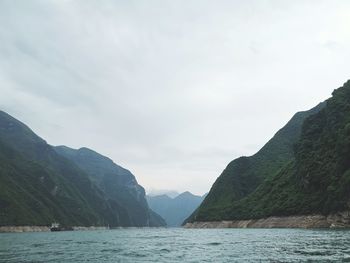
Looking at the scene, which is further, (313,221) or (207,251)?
(313,221)

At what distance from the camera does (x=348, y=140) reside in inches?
6211

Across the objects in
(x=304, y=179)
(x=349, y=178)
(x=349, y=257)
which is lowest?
(x=349, y=257)

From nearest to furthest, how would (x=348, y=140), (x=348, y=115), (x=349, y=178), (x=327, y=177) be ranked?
(x=349, y=178) → (x=348, y=140) → (x=327, y=177) → (x=348, y=115)

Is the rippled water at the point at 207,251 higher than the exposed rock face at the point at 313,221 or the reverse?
the reverse

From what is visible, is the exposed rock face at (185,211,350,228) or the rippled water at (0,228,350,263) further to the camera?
the exposed rock face at (185,211,350,228)

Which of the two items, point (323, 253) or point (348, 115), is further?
point (348, 115)

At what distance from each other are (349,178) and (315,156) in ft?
165

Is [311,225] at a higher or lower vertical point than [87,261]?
higher

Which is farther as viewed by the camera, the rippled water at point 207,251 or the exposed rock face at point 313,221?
the exposed rock face at point 313,221

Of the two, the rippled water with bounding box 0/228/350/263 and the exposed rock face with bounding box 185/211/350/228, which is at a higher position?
the exposed rock face with bounding box 185/211/350/228

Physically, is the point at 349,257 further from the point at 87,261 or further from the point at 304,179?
the point at 304,179

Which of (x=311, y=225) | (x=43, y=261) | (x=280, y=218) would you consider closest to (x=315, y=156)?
(x=280, y=218)

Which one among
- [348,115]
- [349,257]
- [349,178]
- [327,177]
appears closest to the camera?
[349,257]

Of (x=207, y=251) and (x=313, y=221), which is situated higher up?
(x=313, y=221)
